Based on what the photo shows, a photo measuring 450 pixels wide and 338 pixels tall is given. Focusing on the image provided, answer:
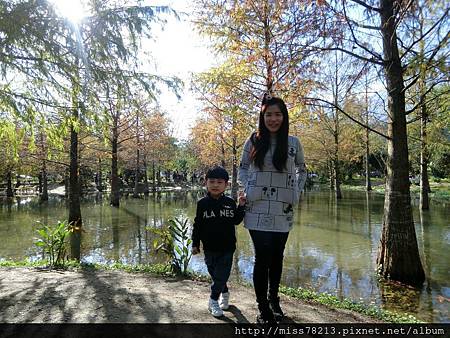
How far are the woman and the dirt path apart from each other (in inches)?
22.1

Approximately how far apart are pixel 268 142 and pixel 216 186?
26.6 inches

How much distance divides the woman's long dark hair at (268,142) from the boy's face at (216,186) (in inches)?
16.9

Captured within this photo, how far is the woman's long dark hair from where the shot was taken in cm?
306

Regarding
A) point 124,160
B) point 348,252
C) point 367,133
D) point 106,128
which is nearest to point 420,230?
point 348,252

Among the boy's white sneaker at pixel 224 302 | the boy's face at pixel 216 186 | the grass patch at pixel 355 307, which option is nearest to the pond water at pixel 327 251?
the grass patch at pixel 355 307

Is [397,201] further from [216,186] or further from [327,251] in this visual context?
[216,186]

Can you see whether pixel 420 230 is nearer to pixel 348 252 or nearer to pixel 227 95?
pixel 348 252

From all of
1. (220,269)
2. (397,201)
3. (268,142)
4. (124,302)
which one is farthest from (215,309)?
(397,201)

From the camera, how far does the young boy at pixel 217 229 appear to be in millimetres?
3305

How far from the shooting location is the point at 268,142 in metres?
3.15

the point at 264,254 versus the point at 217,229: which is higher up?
the point at 217,229

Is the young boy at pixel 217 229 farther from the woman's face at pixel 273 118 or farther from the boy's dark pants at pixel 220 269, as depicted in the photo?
the woman's face at pixel 273 118

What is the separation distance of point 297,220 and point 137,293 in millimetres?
11270

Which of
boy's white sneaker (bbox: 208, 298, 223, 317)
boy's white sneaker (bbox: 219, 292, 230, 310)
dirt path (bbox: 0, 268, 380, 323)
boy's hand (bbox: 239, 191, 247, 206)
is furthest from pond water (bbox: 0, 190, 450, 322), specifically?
boy's hand (bbox: 239, 191, 247, 206)
